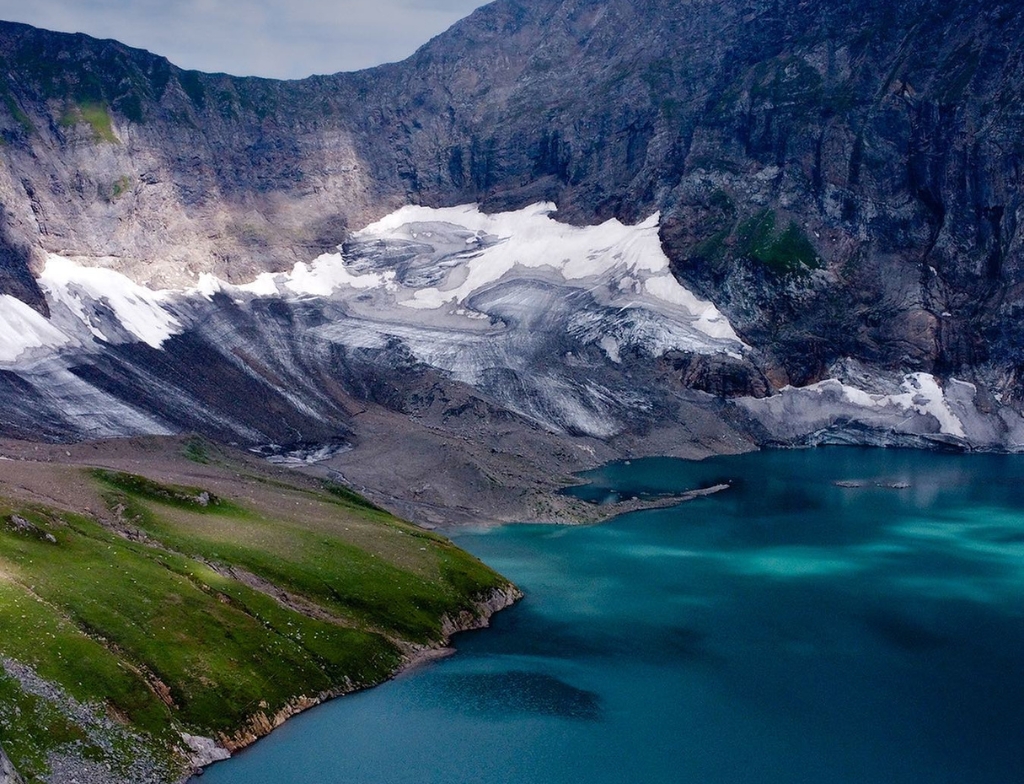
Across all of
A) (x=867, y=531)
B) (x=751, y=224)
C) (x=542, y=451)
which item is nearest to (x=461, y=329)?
(x=542, y=451)

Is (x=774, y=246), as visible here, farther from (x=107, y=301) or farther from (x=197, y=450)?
(x=107, y=301)

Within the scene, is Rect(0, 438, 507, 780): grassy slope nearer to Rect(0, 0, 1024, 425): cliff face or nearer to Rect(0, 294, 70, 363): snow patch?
Rect(0, 294, 70, 363): snow patch

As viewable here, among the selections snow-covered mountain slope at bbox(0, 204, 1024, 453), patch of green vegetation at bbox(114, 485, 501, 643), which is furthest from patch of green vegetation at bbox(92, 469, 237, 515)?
snow-covered mountain slope at bbox(0, 204, 1024, 453)

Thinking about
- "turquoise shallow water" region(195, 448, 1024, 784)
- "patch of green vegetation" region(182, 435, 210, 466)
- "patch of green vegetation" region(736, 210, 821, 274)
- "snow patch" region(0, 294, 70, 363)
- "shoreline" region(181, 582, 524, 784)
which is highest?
"patch of green vegetation" region(736, 210, 821, 274)

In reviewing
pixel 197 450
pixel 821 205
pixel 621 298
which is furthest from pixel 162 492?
pixel 821 205

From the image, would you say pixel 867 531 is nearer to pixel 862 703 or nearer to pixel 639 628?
pixel 639 628
